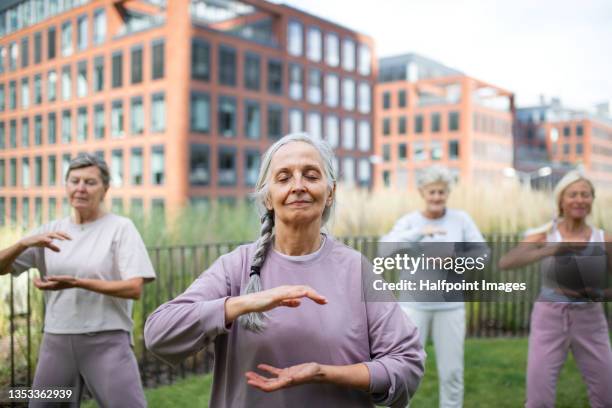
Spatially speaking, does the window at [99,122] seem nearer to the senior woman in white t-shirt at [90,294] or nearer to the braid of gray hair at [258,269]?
the senior woman in white t-shirt at [90,294]

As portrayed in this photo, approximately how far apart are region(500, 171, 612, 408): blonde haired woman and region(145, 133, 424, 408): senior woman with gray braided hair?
64.5 inches

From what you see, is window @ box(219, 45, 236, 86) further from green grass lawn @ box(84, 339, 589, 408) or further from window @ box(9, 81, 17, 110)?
green grass lawn @ box(84, 339, 589, 408)

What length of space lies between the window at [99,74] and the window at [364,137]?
17219mm

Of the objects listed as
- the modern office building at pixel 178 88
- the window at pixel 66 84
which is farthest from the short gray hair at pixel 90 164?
the window at pixel 66 84

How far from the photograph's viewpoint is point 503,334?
6.27 metres

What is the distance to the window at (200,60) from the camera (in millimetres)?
28844

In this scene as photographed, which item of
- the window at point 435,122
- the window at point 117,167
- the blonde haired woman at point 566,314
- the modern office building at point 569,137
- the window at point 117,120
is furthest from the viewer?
the window at point 435,122

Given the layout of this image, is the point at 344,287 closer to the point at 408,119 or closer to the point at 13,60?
the point at 13,60

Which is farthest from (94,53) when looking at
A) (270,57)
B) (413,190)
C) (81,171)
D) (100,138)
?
(81,171)

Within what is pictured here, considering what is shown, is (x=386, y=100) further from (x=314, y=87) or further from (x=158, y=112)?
(x=158, y=112)

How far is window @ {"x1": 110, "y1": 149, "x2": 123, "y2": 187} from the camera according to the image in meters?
29.4

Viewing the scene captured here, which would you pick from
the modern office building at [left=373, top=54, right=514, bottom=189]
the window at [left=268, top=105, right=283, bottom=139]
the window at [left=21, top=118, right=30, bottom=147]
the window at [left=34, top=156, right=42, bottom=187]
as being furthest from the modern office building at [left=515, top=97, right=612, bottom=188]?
the window at [left=268, top=105, right=283, bottom=139]

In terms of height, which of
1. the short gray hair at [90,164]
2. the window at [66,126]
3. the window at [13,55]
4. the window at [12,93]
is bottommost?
the short gray hair at [90,164]

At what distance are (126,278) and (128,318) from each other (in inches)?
9.9
